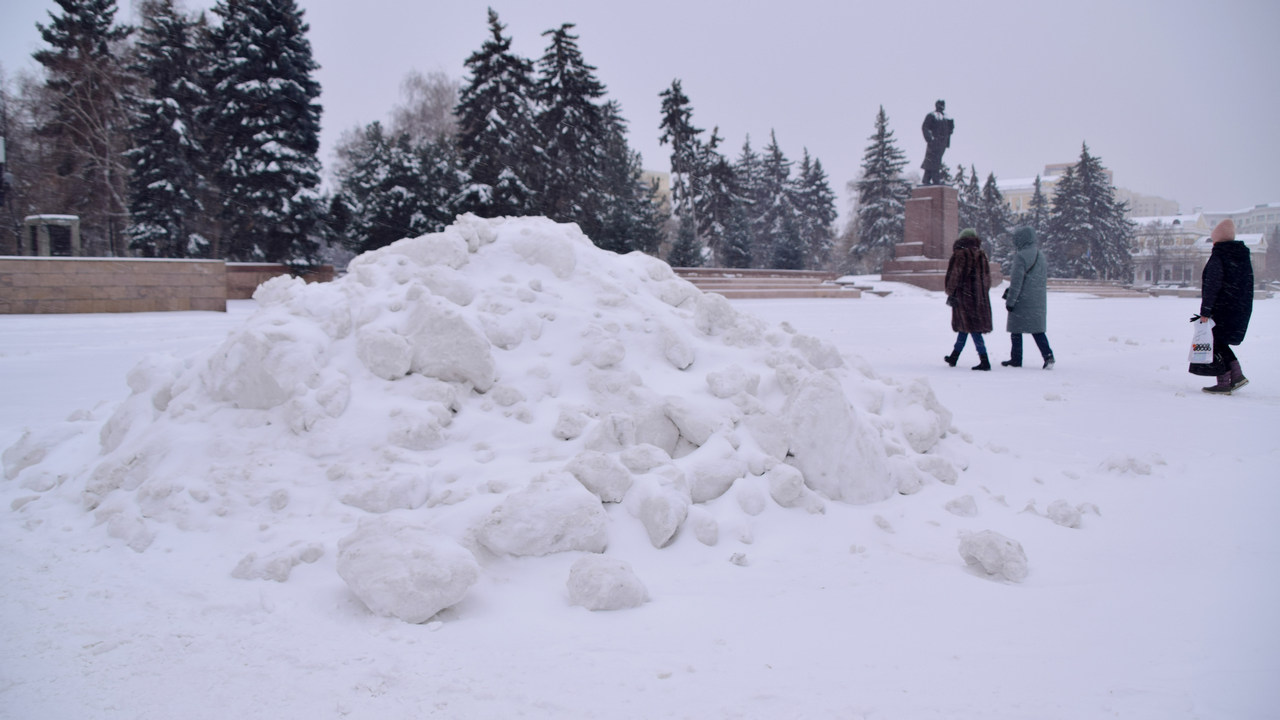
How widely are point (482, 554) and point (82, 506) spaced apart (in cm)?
177

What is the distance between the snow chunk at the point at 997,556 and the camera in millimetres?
2500

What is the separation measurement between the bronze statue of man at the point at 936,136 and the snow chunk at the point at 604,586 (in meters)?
25.1

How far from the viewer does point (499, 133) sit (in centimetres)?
2223

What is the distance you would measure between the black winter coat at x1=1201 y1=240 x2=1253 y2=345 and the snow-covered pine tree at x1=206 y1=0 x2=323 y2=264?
17.1 meters

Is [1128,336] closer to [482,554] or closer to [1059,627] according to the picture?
[1059,627]

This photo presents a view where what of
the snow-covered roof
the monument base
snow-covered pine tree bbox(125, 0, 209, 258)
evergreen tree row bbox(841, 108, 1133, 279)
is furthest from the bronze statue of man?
snow-covered pine tree bbox(125, 0, 209, 258)

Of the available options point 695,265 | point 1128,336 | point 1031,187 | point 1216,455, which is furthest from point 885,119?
point 1216,455

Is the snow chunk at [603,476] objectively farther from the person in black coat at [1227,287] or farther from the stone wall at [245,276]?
the stone wall at [245,276]

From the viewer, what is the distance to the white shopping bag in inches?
217

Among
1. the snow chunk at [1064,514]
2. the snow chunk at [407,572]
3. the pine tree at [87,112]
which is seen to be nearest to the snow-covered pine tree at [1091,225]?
the snow chunk at [1064,514]

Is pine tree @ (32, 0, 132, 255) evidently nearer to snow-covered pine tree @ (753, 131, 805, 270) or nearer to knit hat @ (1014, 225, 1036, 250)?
knit hat @ (1014, 225, 1036, 250)

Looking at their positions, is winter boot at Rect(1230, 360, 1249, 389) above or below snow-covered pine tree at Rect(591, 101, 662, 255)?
below

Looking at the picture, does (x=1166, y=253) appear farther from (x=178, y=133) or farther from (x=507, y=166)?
(x=178, y=133)

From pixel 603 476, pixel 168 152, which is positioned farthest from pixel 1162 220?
pixel 168 152
